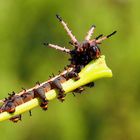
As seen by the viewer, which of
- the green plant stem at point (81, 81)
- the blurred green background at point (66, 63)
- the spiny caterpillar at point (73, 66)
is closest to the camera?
the green plant stem at point (81, 81)

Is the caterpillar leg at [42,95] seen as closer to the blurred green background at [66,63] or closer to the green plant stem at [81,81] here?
the green plant stem at [81,81]

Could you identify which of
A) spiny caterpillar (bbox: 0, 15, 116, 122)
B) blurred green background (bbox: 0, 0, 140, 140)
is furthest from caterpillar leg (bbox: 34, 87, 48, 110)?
blurred green background (bbox: 0, 0, 140, 140)

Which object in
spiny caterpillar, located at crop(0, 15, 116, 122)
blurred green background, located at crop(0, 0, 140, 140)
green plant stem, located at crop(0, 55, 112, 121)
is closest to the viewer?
green plant stem, located at crop(0, 55, 112, 121)

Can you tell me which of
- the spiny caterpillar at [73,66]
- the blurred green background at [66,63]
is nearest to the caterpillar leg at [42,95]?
the spiny caterpillar at [73,66]

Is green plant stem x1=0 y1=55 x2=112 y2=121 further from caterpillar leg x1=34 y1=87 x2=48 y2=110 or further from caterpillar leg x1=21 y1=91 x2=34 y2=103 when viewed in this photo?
caterpillar leg x1=21 y1=91 x2=34 y2=103

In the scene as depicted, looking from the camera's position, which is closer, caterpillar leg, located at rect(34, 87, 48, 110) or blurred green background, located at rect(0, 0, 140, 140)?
caterpillar leg, located at rect(34, 87, 48, 110)

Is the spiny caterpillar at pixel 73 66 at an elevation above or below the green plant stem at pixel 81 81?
above

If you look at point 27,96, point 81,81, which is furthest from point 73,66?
point 81,81

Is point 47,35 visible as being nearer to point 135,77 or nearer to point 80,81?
point 135,77

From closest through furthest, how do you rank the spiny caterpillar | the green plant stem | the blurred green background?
the green plant stem → the spiny caterpillar → the blurred green background
